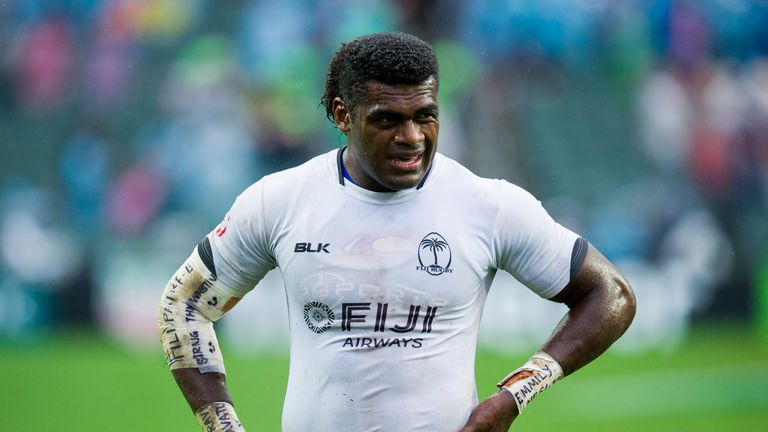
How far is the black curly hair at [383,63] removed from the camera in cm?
444

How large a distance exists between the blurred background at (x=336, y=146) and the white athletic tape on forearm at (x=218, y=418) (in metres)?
8.60

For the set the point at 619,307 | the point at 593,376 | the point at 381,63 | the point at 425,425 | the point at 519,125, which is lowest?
the point at 425,425

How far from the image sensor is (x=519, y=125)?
1792 cm

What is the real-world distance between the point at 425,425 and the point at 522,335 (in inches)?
417

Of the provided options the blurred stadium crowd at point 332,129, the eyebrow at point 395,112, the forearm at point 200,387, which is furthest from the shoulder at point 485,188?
the blurred stadium crowd at point 332,129

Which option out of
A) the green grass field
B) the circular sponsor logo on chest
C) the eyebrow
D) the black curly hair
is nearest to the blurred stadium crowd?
the green grass field

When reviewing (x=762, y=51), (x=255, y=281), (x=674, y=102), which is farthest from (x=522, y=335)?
(x=255, y=281)

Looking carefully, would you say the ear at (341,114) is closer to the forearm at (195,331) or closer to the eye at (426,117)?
the eye at (426,117)

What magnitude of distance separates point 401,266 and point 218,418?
0.94 m

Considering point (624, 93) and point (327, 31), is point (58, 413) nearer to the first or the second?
point (327, 31)

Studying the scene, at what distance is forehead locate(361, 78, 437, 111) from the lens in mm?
4426

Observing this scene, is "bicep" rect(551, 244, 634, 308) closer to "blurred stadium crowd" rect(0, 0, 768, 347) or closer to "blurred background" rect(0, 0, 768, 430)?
"blurred background" rect(0, 0, 768, 430)

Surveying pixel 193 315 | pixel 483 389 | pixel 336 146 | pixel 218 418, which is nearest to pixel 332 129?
pixel 336 146

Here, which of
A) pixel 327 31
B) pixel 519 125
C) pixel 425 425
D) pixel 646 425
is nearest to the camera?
pixel 425 425
